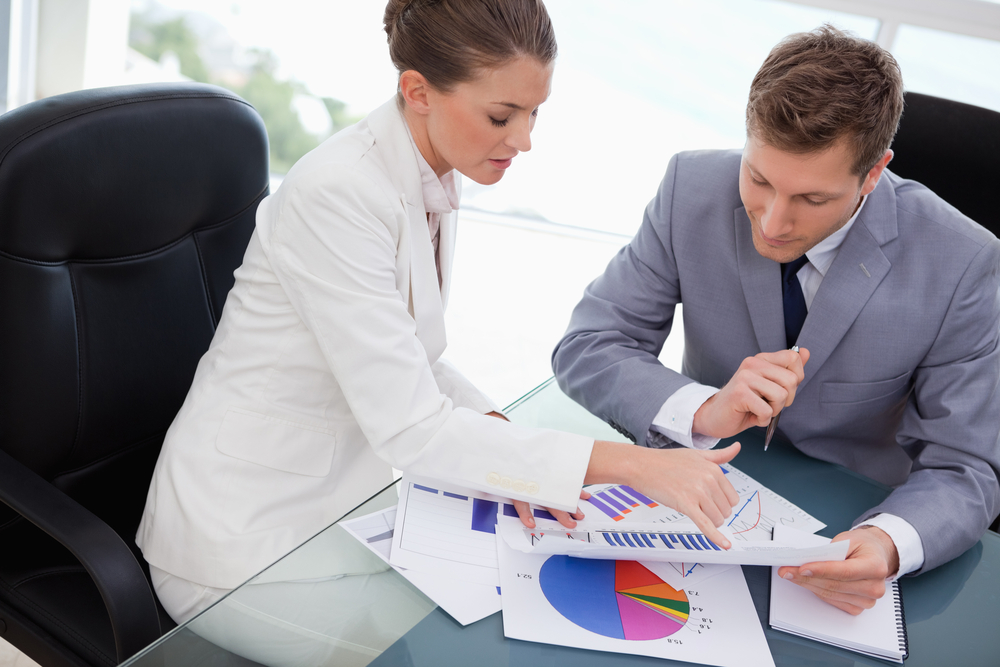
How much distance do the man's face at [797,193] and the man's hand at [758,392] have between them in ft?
0.70

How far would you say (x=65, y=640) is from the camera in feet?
3.72

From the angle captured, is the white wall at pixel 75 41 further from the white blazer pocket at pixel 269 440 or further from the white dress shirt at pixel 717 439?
the white dress shirt at pixel 717 439

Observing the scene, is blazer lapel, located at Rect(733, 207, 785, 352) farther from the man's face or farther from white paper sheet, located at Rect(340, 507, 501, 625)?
white paper sheet, located at Rect(340, 507, 501, 625)

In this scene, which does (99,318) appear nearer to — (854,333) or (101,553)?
(101,553)

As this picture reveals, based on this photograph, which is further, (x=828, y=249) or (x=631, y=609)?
(x=828, y=249)

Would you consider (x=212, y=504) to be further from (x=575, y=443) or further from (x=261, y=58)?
(x=261, y=58)

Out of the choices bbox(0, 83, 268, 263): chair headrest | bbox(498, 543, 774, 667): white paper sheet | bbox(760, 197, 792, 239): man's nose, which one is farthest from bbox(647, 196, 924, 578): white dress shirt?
bbox(0, 83, 268, 263): chair headrest

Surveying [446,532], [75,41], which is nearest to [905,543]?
[446,532]

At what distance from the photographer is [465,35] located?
1.15 metres

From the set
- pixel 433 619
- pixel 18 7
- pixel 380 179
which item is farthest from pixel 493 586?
pixel 18 7

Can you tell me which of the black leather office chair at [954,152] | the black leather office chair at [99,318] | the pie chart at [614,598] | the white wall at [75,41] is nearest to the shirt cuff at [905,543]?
the pie chart at [614,598]

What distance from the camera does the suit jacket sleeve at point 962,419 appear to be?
1.15 m

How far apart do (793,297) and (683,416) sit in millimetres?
322

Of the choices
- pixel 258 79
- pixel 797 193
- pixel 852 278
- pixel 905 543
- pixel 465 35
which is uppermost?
pixel 465 35
